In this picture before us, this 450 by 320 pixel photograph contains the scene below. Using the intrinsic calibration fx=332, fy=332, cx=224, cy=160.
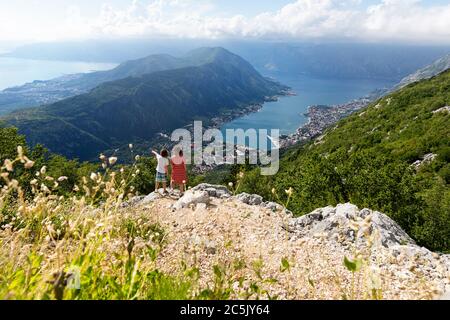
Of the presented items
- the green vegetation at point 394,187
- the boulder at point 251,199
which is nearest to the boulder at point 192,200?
the boulder at point 251,199

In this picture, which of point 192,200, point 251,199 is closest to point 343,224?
point 192,200

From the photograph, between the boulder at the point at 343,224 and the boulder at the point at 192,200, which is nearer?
the boulder at the point at 343,224

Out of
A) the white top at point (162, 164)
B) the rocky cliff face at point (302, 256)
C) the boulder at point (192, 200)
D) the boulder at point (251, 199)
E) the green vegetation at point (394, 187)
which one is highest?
the rocky cliff face at point (302, 256)

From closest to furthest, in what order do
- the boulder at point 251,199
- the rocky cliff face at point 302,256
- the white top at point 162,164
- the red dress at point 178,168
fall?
1. the rocky cliff face at point 302,256
2. the boulder at point 251,199
3. the white top at point 162,164
4. the red dress at point 178,168

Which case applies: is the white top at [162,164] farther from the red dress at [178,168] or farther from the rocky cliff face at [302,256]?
the rocky cliff face at [302,256]

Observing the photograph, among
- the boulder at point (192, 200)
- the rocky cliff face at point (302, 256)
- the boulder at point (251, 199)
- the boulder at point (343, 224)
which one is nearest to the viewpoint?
the rocky cliff face at point (302, 256)

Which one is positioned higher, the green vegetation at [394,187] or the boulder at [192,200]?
the boulder at [192,200]

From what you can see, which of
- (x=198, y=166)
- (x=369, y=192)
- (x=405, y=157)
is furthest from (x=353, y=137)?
(x=198, y=166)
